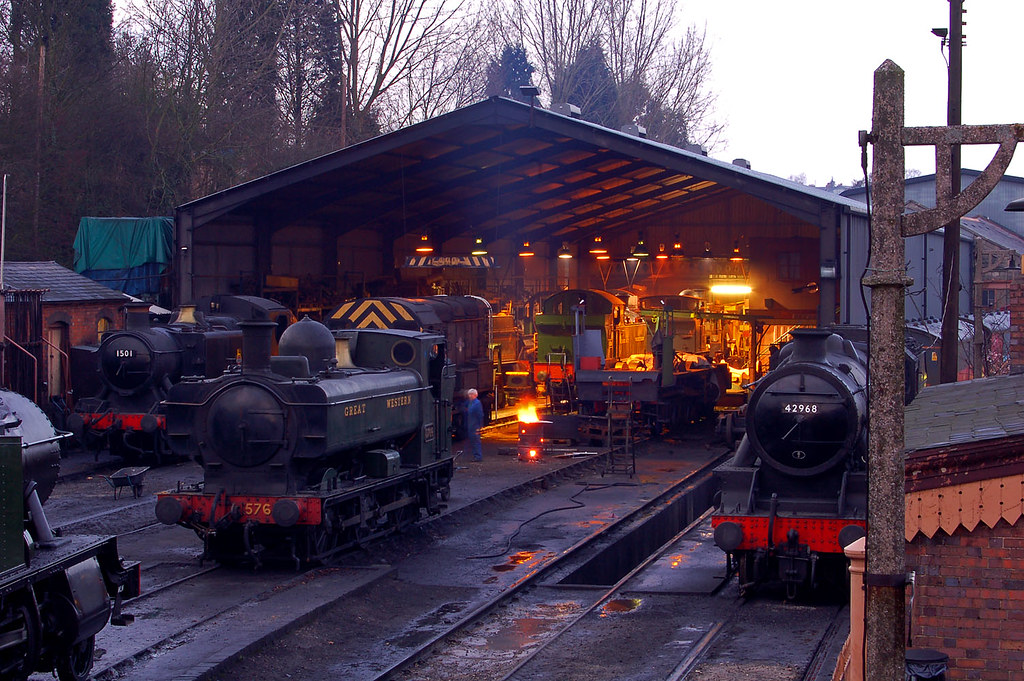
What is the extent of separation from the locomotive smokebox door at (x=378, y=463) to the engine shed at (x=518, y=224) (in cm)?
1102

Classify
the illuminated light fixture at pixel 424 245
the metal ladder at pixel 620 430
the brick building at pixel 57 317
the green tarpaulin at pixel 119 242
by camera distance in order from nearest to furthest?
the metal ladder at pixel 620 430
the brick building at pixel 57 317
the green tarpaulin at pixel 119 242
the illuminated light fixture at pixel 424 245

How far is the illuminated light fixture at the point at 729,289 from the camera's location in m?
33.8

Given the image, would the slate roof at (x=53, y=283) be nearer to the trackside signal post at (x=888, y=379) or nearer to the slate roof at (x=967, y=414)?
the slate roof at (x=967, y=414)

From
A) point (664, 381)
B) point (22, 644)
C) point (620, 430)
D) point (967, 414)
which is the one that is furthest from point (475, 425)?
point (22, 644)

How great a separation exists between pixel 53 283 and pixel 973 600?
71.7ft

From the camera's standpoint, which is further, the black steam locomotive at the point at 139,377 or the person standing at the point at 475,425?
the person standing at the point at 475,425

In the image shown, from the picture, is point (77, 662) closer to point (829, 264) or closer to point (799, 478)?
point (799, 478)

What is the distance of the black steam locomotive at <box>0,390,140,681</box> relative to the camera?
6953mm

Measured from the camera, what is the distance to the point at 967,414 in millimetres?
8164

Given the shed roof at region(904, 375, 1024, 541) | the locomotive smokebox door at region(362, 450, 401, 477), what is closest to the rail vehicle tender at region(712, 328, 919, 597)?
the locomotive smokebox door at region(362, 450, 401, 477)

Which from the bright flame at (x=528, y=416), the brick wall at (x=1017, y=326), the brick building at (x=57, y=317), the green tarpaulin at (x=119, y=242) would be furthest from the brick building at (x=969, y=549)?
the green tarpaulin at (x=119, y=242)

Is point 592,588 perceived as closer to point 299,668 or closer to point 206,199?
point 299,668

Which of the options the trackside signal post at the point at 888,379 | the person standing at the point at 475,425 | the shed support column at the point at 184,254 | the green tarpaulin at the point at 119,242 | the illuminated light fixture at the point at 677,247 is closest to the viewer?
the trackside signal post at the point at 888,379

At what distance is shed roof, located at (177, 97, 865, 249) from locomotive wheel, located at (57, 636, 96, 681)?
15.6 m
